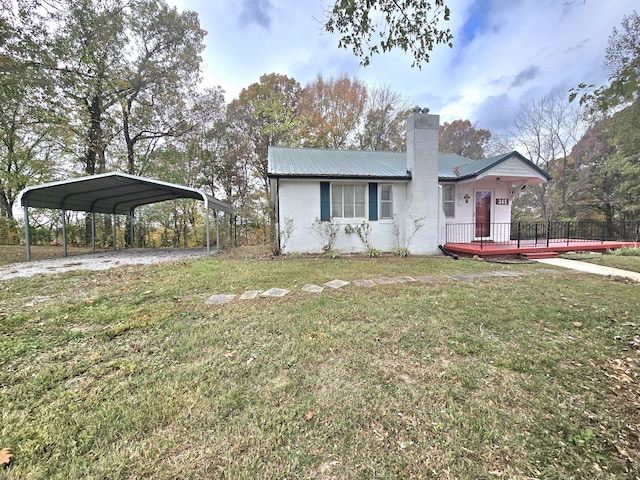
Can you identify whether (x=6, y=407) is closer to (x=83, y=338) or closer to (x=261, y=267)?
(x=83, y=338)

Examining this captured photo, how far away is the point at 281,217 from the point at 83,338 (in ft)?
22.5

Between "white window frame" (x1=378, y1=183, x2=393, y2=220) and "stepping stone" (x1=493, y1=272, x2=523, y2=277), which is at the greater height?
"white window frame" (x1=378, y1=183, x2=393, y2=220)

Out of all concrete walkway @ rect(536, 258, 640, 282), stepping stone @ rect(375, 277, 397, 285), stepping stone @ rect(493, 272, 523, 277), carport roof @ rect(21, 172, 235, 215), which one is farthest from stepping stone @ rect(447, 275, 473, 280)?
carport roof @ rect(21, 172, 235, 215)

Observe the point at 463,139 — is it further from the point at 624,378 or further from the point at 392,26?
the point at 624,378

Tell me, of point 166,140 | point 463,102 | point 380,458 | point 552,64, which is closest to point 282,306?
point 380,458

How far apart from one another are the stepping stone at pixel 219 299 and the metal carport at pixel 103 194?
5122mm

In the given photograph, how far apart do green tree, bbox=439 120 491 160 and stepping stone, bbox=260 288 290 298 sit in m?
26.7

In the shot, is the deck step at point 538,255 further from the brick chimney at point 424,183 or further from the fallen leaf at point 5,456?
the fallen leaf at point 5,456

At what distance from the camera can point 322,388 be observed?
7.28ft

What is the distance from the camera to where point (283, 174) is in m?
8.96


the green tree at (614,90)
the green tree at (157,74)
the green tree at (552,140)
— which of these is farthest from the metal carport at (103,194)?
the green tree at (552,140)

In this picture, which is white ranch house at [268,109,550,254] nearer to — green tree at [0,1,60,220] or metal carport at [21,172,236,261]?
metal carport at [21,172,236,261]

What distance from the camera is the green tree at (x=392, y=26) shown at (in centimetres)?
362

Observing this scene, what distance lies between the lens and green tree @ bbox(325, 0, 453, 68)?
3.62 m
